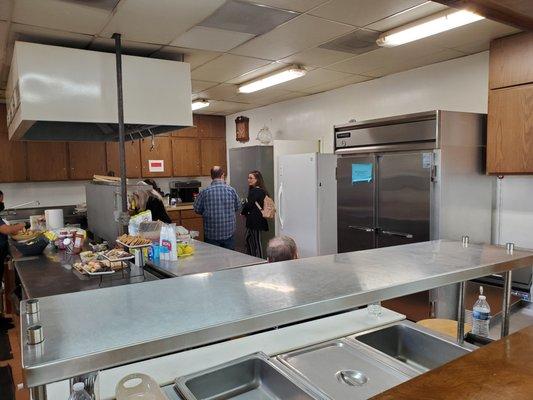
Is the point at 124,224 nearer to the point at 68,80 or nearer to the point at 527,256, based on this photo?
the point at 68,80

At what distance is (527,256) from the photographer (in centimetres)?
147

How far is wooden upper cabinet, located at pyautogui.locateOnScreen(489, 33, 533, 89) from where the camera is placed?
10.7 ft

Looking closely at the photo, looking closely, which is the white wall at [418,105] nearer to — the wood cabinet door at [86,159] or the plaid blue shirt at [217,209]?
the plaid blue shirt at [217,209]

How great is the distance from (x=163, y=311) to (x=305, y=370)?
0.66 meters

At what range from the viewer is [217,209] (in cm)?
462

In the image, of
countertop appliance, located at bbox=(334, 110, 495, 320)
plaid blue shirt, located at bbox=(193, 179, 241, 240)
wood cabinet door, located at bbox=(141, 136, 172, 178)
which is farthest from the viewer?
wood cabinet door, located at bbox=(141, 136, 172, 178)

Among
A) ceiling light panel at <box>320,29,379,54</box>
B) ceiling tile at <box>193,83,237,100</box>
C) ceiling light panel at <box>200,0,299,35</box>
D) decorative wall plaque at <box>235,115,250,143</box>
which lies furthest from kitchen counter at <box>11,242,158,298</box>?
decorative wall plaque at <box>235,115,250,143</box>

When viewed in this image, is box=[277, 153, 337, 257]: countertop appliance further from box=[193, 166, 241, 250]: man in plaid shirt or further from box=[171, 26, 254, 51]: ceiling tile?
box=[171, 26, 254, 51]: ceiling tile

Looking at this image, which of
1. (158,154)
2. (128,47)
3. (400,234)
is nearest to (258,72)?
(128,47)

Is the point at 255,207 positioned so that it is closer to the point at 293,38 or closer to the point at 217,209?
the point at 217,209

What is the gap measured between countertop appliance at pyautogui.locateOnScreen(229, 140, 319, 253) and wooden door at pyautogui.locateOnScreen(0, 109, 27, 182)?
317 centimetres

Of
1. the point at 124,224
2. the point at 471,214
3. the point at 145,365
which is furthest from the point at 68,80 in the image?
the point at 471,214

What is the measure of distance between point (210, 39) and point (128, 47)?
76 cm

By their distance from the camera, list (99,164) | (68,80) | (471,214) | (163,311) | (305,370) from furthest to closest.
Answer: (99,164) → (471,214) → (68,80) → (305,370) → (163,311)
